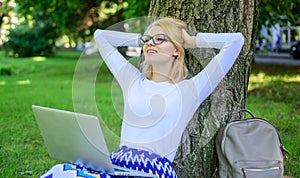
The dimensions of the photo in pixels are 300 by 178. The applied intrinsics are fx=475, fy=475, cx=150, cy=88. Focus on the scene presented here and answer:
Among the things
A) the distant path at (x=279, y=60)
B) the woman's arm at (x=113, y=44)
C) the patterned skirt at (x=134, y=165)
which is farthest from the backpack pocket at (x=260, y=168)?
the distant path at (x=279, y=60)

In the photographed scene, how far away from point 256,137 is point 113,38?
105 cm

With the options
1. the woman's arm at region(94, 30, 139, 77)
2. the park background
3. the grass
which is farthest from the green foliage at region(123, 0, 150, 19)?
the woman's arm at region(94, 30, 139, 77)

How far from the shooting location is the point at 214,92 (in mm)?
3057

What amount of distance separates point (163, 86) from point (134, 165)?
0.50 meters

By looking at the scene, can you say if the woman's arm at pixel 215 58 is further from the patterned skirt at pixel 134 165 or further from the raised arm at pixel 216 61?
the patterned skirt at pixel 134 165

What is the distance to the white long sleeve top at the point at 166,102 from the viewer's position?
2.53 m

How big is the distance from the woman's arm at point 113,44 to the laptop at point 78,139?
561 millimetres

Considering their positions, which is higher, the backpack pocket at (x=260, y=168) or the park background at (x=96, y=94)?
the backpack pocket at (x=260, y=168)

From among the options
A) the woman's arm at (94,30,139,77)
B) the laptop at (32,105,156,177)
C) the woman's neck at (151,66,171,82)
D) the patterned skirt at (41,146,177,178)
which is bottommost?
the patterned skirt at (41,146,177,178)

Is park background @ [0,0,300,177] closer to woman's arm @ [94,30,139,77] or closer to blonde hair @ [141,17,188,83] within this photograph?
woman's arm @ [94,30,139,77]

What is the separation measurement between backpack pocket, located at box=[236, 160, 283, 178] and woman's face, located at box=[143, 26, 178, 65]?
77cm

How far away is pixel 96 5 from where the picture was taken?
16.8 meters

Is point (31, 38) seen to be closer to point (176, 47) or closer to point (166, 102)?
point (176, 47)

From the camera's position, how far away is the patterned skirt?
85.6 inches
